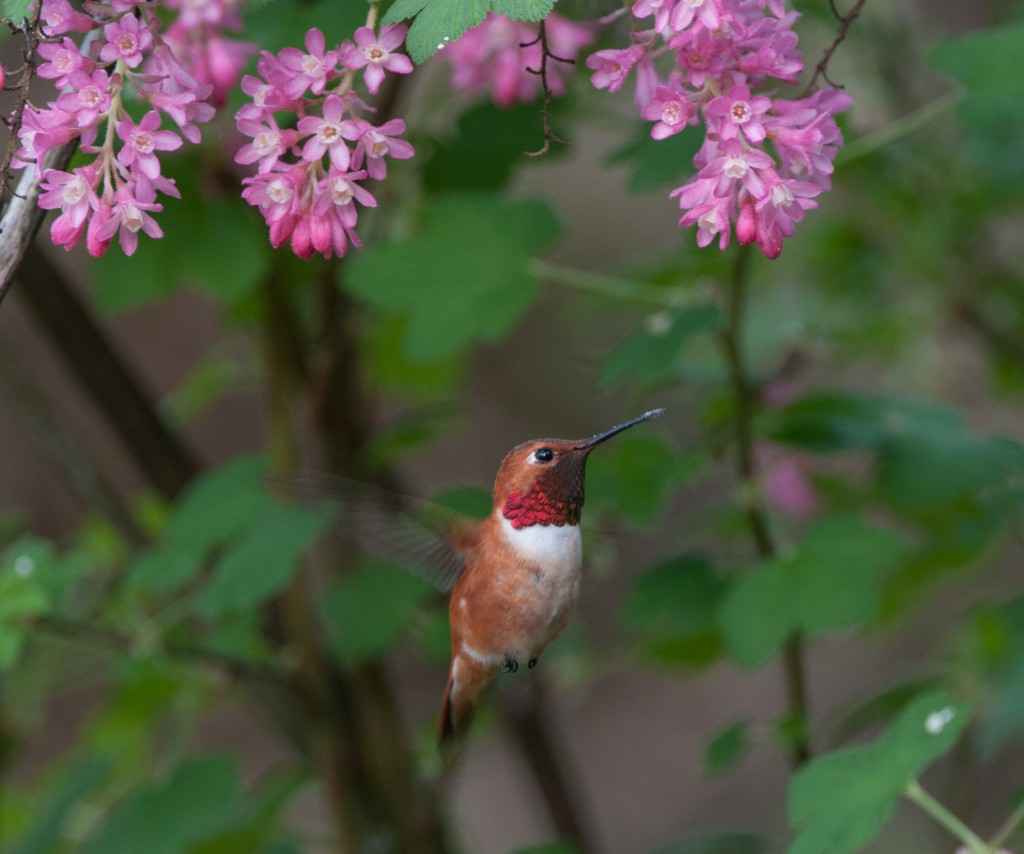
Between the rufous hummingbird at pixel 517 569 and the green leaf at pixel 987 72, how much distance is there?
768mm

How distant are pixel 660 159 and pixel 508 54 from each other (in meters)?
0.39

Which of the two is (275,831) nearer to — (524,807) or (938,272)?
(938,272)

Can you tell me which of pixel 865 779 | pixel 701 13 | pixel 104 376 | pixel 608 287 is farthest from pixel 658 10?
pixel 104 376

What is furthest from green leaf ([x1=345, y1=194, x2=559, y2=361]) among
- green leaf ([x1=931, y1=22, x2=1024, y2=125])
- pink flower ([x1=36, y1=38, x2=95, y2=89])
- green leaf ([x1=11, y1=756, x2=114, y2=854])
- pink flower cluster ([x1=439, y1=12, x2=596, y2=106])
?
green leaf ([x1=11, y1=756, x2=114, y2=854])

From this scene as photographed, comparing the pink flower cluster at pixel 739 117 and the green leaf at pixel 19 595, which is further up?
the pink flower cluster at pixel 739 117

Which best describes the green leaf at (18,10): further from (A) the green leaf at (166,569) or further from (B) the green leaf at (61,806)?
(B) the green leaf at (61,806)

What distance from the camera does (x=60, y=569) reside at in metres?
1.99

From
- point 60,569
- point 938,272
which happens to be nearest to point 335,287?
point 60,569

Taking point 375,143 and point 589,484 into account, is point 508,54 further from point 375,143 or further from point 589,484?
point 375,143

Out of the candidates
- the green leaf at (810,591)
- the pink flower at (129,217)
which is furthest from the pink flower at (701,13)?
the green leaf at (810,591)

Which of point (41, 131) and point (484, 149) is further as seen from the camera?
point (484, 149)

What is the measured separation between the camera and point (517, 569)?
138cm

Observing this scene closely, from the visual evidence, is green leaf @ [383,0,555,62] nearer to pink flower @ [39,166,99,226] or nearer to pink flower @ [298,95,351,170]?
pink flower @ [298,95,351,170]

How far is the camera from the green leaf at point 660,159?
1.54 metres
